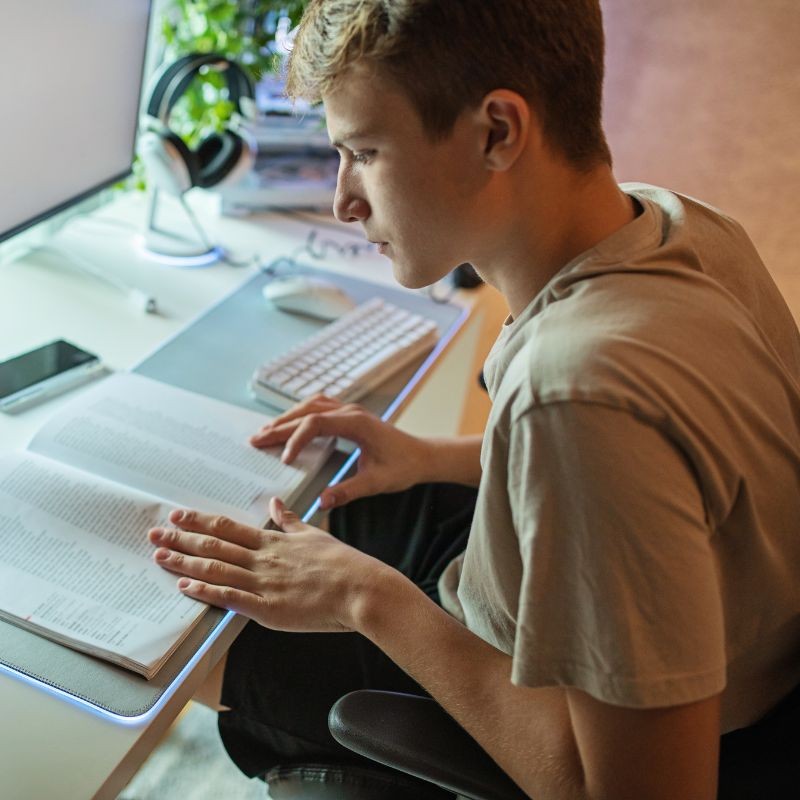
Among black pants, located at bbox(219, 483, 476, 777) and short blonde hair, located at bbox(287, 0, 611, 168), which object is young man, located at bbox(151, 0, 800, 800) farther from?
black pants, located at bbox(219, 483, 476, 777)

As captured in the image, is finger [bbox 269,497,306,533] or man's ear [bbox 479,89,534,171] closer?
man's ear [bbox 479,89,534,171]

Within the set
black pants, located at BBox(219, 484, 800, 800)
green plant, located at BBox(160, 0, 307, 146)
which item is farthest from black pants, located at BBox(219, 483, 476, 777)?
green plant, located at BBox(160, 0, 307, 146)

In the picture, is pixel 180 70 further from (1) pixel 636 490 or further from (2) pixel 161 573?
(1) pixel 636 490

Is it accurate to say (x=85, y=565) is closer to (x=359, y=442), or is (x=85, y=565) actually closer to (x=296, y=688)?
(x=296, y=688)

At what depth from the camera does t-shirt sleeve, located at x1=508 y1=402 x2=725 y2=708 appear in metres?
0.58

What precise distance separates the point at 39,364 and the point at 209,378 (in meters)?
0.21

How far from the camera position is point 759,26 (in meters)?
1.62

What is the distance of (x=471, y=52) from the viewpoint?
2.21ft

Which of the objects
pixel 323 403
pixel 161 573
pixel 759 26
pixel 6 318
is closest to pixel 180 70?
pixel 6 318

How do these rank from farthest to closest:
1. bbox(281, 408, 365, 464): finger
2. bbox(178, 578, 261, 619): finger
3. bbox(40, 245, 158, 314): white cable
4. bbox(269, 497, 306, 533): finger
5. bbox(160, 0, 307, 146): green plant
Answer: bbox(160, 0, 307, 146): green plant → bbox(40, 245, 158, 314): white cable → bbox(281, 408, 365, 464): finger → bbox(269, 497, 306, 533): finger → bbox(178, 578, 261, 619): finger

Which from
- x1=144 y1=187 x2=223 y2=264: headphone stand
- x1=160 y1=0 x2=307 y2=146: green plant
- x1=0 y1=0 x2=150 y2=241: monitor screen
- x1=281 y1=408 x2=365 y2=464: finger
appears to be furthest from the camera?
x1=160 y1=0 x2=307 y2=146: green plant

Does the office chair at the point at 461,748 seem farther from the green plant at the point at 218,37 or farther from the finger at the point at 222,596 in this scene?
the green plant at the point at 218,37

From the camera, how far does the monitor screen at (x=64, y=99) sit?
1.12 m

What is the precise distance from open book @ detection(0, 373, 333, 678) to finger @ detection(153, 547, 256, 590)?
0.4 inches
